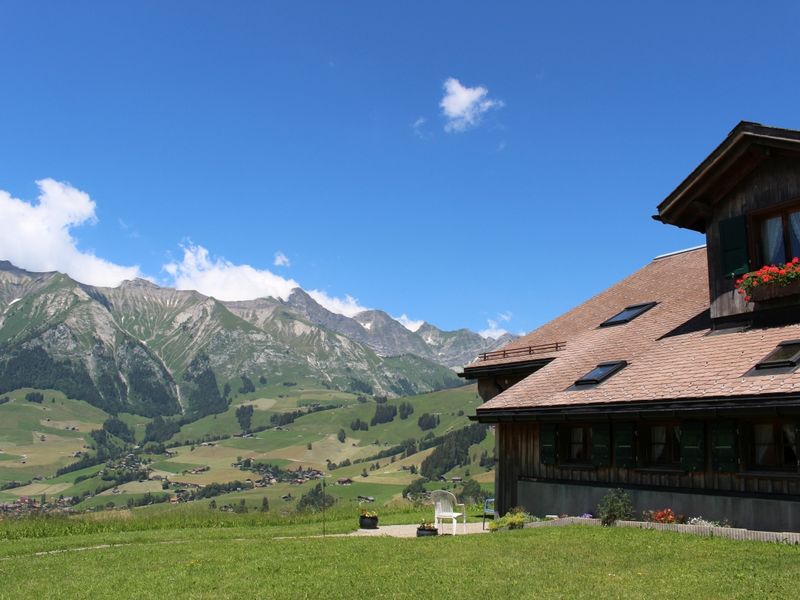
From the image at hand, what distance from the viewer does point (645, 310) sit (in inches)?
1083

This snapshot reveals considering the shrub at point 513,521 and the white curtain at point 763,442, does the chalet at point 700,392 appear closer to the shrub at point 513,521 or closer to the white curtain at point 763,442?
the white curtain at point 763,442

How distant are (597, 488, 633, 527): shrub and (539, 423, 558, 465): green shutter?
327cm

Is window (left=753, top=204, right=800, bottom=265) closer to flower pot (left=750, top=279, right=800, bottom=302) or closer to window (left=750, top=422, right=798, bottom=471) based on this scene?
flower pot (left=750, top=279, right=800, bottom=302)

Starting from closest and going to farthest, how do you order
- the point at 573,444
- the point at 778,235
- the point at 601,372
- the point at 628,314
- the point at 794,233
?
the point at 794,233
the point at 778,235
the point at 601,372
the point at 573,444
the point at 628,314

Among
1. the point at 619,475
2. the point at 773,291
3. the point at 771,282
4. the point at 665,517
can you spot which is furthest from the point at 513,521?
the point at 771,282

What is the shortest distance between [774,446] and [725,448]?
1068mm

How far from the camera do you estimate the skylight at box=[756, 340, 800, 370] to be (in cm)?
1694

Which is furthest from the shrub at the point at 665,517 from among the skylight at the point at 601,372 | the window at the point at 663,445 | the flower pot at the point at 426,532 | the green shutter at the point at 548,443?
the flower pot at the point at 426,532

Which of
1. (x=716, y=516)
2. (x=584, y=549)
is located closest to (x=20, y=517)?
(x=584, y=549)

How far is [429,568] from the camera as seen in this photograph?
1376cm

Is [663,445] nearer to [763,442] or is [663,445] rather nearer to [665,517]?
[665,517]

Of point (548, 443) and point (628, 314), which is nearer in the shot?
point (548, 443)

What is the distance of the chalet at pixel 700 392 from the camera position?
17125 mm

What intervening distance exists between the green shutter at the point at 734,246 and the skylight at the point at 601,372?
13.3 feet
